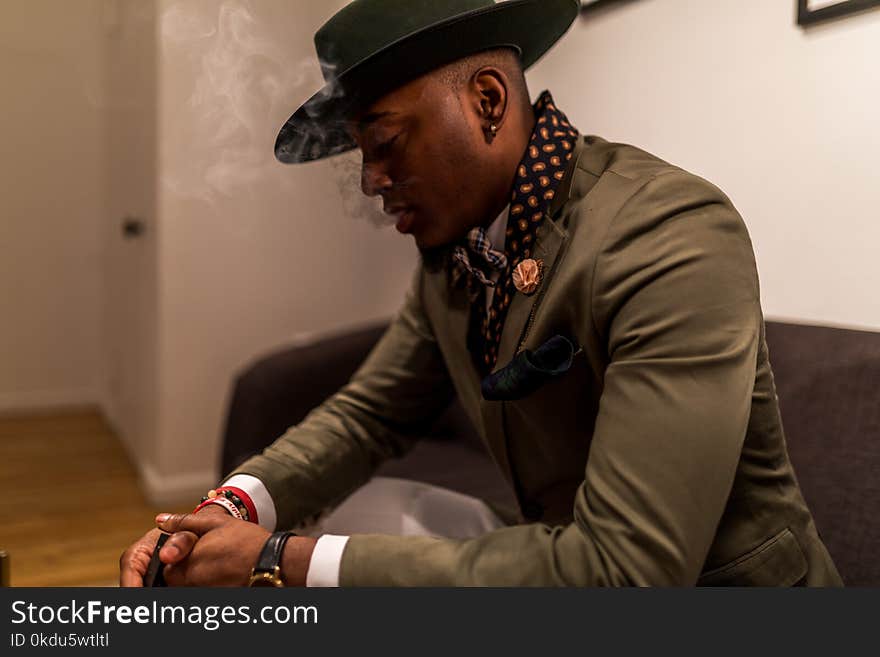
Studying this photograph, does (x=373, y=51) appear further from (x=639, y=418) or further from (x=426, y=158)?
→ (x=639, y=418)

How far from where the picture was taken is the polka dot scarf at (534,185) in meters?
0.83

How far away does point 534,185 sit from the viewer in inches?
32.7

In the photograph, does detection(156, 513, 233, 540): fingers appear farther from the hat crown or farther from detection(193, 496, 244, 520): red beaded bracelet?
the hat crown

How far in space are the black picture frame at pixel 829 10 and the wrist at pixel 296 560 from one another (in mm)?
878

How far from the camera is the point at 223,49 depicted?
70cm

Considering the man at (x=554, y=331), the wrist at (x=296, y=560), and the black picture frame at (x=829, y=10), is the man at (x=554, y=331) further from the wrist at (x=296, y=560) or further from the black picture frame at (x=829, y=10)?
the black picture frame at (x=829, y=10)

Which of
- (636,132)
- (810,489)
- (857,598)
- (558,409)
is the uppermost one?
(636,132)

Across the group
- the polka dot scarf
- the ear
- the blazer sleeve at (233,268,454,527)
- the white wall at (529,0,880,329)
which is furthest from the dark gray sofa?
the ear

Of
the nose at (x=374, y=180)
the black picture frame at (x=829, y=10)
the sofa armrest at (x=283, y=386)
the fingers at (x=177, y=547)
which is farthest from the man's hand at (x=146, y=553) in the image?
the black picture frame at (x=829, y=10)

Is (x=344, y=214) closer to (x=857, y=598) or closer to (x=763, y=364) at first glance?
(x=763, y=364)

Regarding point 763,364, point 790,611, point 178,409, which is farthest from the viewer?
point 178,409

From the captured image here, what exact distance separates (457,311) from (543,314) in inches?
8.8

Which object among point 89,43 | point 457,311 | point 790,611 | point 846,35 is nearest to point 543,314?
point 457,311

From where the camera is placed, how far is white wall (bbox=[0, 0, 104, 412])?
0.73 m
